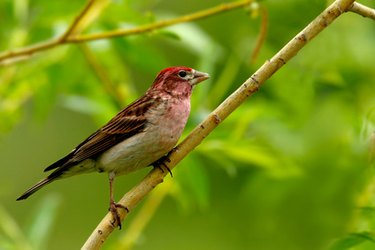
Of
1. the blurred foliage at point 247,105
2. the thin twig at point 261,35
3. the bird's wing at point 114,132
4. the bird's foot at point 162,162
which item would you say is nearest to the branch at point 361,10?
the blurred foliage at point 247,105

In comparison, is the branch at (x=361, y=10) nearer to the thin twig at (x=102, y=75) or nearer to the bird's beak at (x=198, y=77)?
the bird's beak at (x=198, y=77)

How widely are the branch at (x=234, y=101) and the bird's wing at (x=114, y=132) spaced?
4.59ft

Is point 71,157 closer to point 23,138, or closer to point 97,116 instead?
point 97,116

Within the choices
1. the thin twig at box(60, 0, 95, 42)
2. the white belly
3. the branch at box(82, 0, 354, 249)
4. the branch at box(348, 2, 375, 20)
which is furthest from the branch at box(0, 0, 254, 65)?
the branch at box(348, 2, 375, 20)

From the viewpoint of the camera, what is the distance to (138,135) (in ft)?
19.3

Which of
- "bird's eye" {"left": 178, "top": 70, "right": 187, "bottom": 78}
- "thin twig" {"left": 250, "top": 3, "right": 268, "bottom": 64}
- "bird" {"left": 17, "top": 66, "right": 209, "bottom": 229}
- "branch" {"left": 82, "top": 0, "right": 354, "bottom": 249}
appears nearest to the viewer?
"branch" {"left": 82, "top": 0, "right": 354, "bottom": 249}

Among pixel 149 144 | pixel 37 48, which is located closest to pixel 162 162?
pixel 149 144

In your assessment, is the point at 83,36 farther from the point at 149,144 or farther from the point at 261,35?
the point at 261,35

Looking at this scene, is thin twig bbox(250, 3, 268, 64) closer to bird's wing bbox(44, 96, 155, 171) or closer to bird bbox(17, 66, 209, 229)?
bird bbox(17, 66, 209, 229)

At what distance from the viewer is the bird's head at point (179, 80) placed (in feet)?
20.1

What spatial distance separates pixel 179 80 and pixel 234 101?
202 cm

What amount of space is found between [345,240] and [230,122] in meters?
2.78

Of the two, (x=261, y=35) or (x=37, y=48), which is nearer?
(x=261, y=35)

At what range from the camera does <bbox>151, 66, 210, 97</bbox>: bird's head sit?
20.1ft
